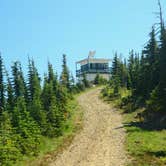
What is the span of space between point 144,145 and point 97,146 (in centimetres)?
402

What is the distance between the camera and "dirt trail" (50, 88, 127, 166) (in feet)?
101

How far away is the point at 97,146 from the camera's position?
36406 mm

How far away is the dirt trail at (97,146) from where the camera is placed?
3089cm

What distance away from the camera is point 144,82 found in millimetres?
61531

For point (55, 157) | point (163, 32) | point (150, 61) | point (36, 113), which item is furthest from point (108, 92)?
point (55, 157)

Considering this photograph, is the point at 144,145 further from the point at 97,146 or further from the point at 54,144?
the point at 54,144

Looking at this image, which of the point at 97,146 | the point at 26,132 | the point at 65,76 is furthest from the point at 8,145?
the point at 65,76

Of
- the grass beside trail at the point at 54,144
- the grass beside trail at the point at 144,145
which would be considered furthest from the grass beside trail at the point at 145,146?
the grass beside trail at the point at 54,144

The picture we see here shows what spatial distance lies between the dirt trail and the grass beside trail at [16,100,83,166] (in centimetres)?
72

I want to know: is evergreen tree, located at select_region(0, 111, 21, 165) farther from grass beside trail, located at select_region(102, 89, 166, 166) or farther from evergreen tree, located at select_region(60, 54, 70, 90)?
evergreen tree, located at select_region(60, 54, 70, 90)

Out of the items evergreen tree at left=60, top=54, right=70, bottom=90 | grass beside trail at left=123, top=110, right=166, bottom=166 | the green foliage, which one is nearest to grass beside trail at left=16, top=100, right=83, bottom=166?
the green foliage

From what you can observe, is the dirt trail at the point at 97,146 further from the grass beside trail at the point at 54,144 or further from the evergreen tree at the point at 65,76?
the evergreen tree at the point at 65,76

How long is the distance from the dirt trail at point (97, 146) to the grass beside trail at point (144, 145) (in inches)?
26.1

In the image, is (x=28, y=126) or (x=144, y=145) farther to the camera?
(x=28, y=126)
